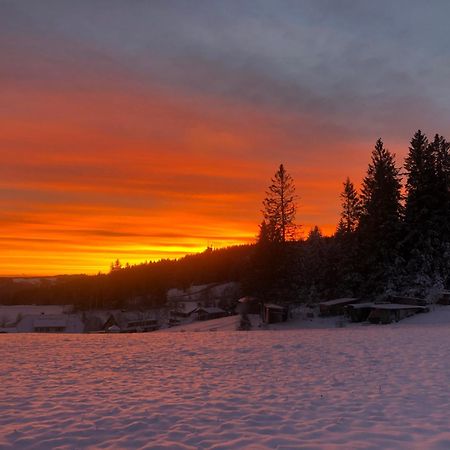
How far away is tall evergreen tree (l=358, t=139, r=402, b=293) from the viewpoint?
51.9 m

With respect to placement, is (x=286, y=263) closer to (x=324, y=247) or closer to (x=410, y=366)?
(x=324, y=247)

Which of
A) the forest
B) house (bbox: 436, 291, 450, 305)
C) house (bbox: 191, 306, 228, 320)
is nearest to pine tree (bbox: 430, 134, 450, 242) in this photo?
the forest

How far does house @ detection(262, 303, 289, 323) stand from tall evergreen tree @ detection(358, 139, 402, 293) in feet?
33.2

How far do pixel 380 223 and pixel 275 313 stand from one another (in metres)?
16.0

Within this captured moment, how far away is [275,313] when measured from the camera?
53.6 m

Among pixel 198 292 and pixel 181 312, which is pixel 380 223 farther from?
pixel 198 292

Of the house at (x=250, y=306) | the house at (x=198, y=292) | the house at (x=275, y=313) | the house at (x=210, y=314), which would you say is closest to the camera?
the house at (x=275, y=313)

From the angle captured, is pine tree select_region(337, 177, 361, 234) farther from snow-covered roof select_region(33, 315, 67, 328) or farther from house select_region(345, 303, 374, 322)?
snow-covered roof select_region(33, 315, 67, 328)

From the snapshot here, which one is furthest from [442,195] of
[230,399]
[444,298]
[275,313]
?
[230,399]

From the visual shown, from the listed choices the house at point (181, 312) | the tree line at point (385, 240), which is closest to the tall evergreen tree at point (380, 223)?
the tree line at point (385, 240)

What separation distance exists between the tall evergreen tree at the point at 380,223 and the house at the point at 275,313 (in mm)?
10117

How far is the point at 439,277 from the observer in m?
48.0

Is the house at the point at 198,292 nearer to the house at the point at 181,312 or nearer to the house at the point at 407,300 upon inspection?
the house at the point at 181,312

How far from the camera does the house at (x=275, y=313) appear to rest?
174 feet
